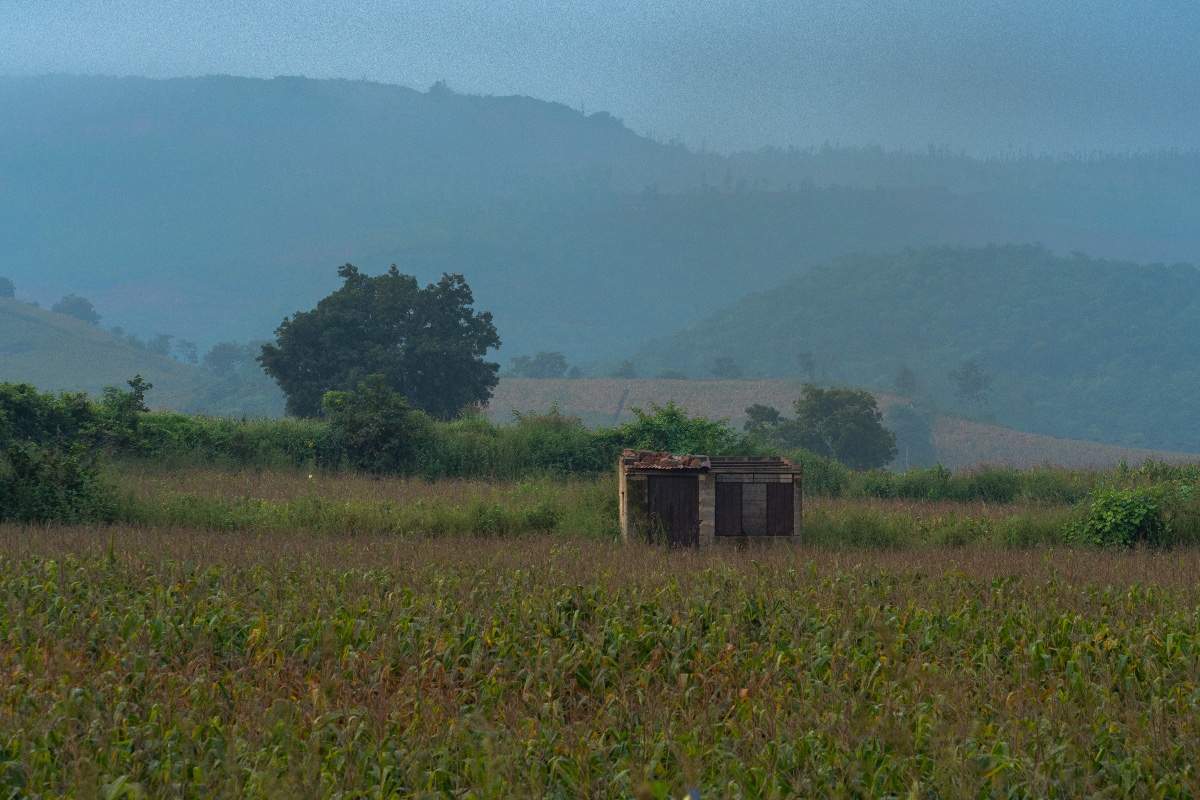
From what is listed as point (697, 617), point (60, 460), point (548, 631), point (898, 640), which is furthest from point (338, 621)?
point (60, 460)

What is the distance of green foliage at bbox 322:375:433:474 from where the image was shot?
2973 cm

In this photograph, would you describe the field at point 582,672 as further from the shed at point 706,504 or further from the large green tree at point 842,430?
the large green tree at point 842,430

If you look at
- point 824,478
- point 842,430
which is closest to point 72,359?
point 842,430

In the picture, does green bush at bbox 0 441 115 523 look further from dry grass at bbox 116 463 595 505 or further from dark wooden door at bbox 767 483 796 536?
dark wooden door at bbox 767 483 796 536

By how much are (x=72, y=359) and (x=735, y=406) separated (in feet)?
265

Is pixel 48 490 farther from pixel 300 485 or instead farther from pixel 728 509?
pixel 728 509

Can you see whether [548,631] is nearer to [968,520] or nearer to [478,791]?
[478,791]

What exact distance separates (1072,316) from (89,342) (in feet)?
542

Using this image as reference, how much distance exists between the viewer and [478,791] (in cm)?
637

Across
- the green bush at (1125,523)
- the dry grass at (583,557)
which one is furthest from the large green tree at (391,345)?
the green bush at (1125,523)

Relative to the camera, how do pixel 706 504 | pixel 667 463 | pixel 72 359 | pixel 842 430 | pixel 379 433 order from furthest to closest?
pixel 72 359 → pixel 842 430 → pixel 379 433 → pixel 667 463 → pixel 706 504

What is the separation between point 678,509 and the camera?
1734 cm

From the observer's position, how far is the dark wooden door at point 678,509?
17.3 metres

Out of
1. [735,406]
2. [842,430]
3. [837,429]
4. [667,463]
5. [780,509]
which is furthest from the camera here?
[735,406]
